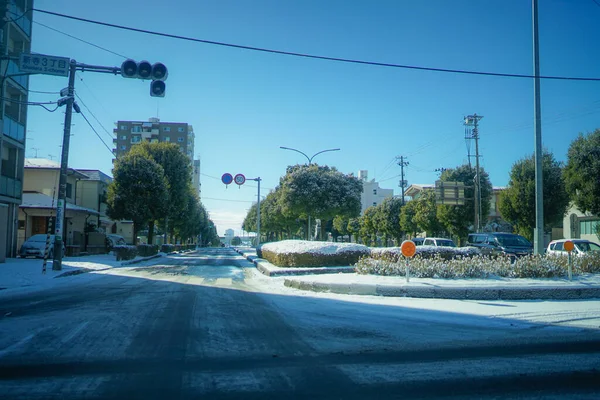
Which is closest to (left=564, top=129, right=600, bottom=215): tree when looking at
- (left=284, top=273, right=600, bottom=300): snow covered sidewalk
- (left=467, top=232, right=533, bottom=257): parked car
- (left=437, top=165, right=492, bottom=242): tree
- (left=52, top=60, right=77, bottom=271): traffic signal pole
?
(left=467, top=232, right=533, bottom=257): parked car

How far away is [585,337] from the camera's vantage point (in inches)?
293

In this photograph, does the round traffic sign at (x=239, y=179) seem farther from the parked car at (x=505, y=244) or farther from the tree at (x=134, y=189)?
the parked car at (x=505, y=244)

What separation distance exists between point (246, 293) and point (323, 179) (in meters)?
19.1

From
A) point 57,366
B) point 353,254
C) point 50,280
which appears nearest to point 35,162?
point 50,280

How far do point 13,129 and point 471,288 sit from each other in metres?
27.8

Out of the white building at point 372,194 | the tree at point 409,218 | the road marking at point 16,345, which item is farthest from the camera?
the white building at point 372,194

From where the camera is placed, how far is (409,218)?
5041cm

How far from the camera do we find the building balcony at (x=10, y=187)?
26494 millimetres

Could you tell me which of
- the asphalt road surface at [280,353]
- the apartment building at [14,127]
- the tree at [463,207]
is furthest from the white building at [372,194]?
the asphalt road surface at [280,353]

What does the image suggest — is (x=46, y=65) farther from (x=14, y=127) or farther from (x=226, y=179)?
(x=226, y=179)

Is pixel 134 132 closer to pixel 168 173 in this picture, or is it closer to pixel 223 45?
pixel 168 173

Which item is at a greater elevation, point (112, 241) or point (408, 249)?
point (408, 249)

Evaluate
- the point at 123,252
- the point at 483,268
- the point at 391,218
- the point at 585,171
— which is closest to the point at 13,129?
the point at 123,252

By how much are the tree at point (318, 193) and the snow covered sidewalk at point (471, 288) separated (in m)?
17.7
